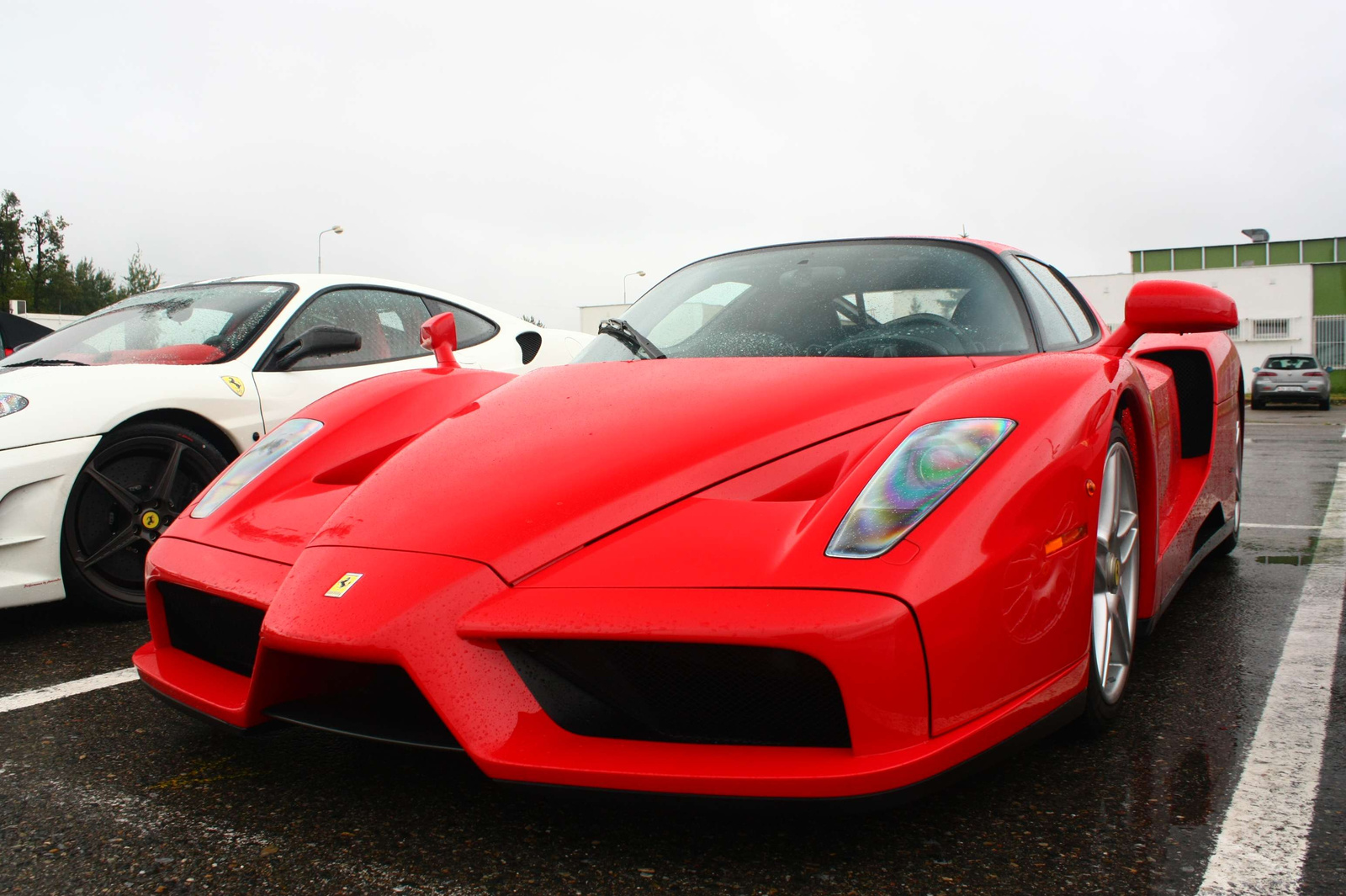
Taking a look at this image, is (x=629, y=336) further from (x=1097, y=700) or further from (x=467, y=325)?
(x=467, y=325)

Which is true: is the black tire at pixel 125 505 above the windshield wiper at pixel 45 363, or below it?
below

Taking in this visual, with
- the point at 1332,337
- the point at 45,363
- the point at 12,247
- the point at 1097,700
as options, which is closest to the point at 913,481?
the point at 1097,700

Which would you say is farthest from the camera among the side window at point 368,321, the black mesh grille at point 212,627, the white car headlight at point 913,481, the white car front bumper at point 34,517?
the side window at point 368,321

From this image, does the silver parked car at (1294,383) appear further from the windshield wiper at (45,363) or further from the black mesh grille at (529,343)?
the windshield wiper at (45,363)

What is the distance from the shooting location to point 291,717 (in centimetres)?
184

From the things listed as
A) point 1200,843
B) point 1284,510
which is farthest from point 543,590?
point 1284,510

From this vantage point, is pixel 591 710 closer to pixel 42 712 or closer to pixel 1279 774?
pixel 1279 774

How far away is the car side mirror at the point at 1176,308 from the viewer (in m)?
2.51

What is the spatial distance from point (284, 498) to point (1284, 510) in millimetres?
5486

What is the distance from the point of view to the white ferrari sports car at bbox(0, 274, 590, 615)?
3.37 metres

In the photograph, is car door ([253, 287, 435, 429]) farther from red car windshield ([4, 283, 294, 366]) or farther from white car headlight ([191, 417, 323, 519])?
white car headlight ([191, 417, 323, 519])

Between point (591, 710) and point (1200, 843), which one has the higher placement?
point (591, 710)

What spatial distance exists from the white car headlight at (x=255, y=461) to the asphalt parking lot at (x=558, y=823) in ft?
1.68

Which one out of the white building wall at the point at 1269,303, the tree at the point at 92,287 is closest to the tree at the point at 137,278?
the tree at the point at 92,287
